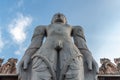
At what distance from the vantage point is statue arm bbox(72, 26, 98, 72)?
23.0 ft

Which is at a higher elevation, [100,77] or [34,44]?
[34,44]

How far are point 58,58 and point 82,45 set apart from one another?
92 cm

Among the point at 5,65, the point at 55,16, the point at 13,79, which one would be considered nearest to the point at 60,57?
the point at 55,16

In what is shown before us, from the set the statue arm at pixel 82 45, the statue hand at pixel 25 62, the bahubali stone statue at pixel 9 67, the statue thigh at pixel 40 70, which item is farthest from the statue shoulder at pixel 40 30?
the bahubali stone statue at pixel 9 67

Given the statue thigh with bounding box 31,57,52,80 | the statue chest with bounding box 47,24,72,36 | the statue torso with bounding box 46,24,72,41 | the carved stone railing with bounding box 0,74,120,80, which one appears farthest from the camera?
the carved stone railing with bounding box 0,74,120,80

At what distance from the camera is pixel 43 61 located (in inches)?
263

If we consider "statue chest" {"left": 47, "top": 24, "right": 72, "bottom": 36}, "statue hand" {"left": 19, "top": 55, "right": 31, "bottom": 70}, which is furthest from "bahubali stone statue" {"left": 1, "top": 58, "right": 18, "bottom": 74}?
"statue hand" {"left": 19, "top": 55, "right": 31, "bottom": 70}

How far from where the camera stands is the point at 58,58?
693cm

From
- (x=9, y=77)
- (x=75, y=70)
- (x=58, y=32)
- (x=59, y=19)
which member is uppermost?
A: (x=59, y=19)

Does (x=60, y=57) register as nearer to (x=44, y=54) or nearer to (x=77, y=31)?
(x=44, y=54)

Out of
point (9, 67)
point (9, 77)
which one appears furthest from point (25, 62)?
point (9, 67)

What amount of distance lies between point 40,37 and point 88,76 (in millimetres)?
1857

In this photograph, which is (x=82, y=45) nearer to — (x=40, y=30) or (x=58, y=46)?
(x=58, y=46)

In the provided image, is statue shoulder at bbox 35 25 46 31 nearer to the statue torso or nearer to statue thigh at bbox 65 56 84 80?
the statue torso
